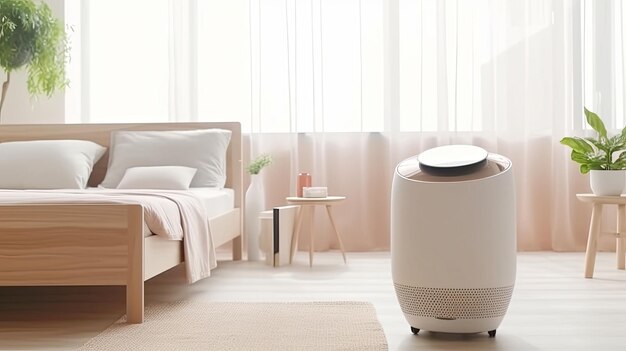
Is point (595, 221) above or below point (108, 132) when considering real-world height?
below

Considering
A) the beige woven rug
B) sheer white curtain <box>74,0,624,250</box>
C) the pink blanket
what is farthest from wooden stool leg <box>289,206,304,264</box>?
the beige woven rug

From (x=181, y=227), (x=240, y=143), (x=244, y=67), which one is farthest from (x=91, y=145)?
(x=181, y=227)

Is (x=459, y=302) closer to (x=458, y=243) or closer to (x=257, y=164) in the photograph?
(x=458, y=243)

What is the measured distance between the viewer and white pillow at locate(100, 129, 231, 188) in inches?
165

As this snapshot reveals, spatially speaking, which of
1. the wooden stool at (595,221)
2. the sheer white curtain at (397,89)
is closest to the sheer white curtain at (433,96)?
the sheer white curtain at (397,89)

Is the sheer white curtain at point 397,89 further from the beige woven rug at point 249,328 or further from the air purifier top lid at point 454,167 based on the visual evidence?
the air purifier top lid at point 454,167

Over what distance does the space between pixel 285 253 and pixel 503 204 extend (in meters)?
2.17

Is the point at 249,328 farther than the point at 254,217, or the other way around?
the point at 254,217

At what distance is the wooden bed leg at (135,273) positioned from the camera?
2.49m

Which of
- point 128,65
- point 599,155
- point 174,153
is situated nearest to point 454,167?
point 599,155

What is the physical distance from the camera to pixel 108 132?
4.53 meters

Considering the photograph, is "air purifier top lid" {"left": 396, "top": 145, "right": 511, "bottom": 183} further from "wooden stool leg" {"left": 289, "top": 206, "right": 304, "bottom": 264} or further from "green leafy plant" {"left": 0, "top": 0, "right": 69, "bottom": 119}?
"green leafy plant" {"left": 0, "top": 0, "right": 69, "bottom": 119}

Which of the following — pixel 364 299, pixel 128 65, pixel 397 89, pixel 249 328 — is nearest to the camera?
pixel 249 328

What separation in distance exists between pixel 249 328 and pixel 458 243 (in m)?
0.74
